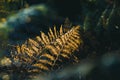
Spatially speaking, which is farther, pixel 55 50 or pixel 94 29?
pixel 94 29

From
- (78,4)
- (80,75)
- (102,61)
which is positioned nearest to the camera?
(80,75)

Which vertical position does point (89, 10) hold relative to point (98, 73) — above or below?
above

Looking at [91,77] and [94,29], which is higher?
[94,29]

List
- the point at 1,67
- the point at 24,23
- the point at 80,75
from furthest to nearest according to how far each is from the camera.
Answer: the point at 24,23, the point at 80,75, the point at 1,67

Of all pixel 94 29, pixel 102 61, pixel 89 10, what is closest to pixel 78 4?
pixel 89 10

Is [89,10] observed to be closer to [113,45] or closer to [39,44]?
[113,45]

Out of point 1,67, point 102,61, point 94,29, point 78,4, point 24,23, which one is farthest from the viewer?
point 78,4

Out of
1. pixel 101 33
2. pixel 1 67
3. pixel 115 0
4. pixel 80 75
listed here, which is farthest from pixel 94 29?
pixel 1 67

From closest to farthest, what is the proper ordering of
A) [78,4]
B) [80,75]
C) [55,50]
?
[55,50], [80,75], [78,4]

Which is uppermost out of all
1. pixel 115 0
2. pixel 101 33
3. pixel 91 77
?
pixel 115 0

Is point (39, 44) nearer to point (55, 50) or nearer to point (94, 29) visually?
point (55, 50)
